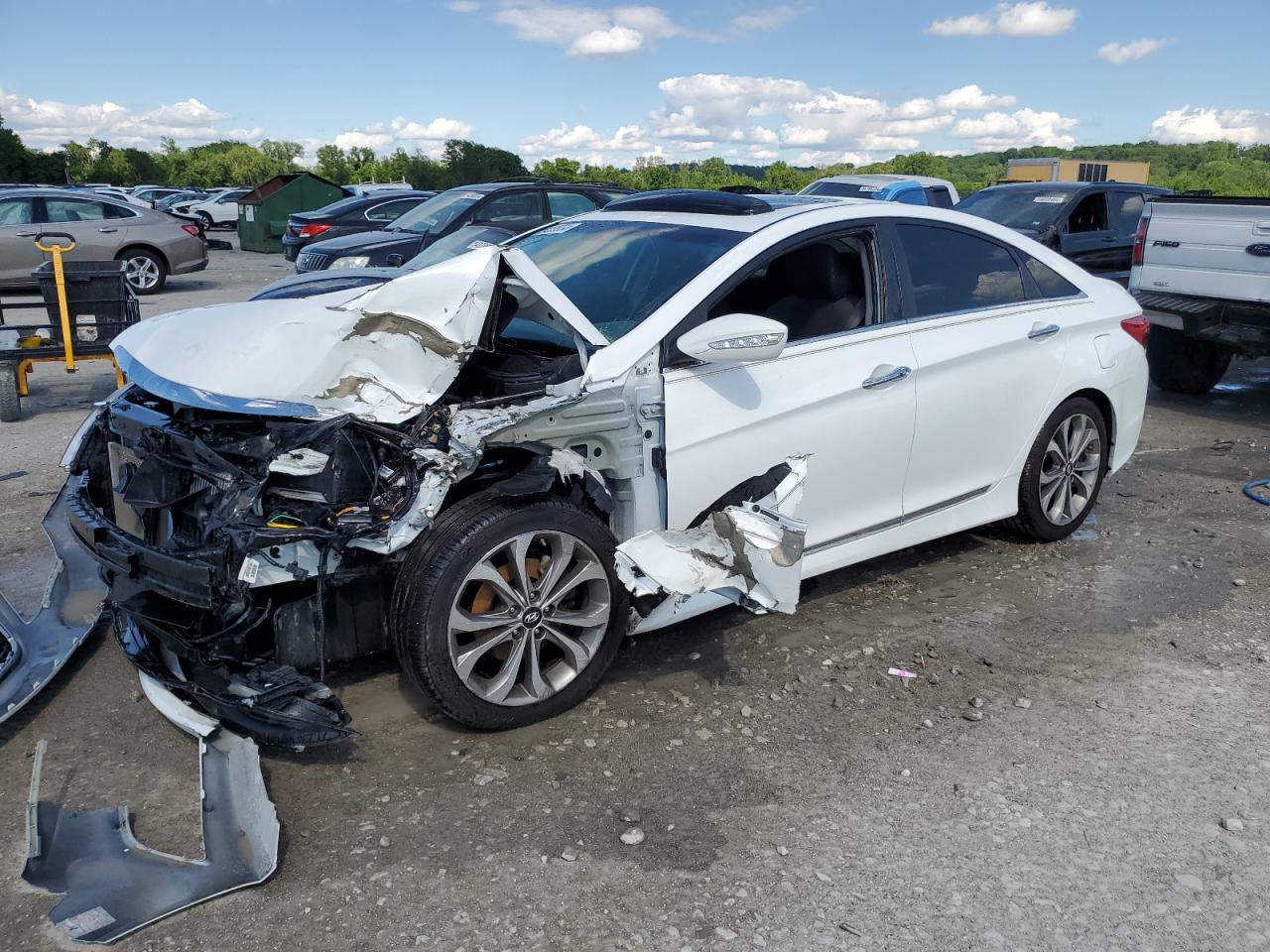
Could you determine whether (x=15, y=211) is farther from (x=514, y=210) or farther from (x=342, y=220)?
(x=514, y=210)

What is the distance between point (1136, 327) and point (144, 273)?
1438 centimetres

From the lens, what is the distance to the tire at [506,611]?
3285 mm

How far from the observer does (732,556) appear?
11.3ft

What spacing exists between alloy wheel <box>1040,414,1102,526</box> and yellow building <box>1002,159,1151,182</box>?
95.4 ft

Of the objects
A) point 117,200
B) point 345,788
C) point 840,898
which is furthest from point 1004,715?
point 117,200

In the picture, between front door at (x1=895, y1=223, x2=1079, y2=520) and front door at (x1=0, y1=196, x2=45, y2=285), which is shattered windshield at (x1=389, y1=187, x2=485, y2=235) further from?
front door at (x1=895, y1=223, x2=1079, y2=520)

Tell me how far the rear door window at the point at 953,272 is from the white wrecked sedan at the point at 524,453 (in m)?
0.02

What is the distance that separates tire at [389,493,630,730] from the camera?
129 inches

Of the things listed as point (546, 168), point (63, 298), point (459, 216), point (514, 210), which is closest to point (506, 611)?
→ point (63, 298)

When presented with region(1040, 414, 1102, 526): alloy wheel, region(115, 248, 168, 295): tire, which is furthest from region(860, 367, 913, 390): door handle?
region(115, 248, 168, 295): tire

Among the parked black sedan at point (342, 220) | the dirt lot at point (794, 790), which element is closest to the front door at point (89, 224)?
→ the parked black sedan at point (342, 220)

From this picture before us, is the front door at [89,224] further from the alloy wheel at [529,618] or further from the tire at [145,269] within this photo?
the alloy wheel at [529,618]

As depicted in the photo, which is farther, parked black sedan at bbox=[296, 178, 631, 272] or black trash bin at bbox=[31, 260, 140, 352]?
parked black sedan at bbox=[296, 178, 631, 272]

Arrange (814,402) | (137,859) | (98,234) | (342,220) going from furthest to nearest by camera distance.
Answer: (342,220)
(98,234)
(814,402)
(137,859)
